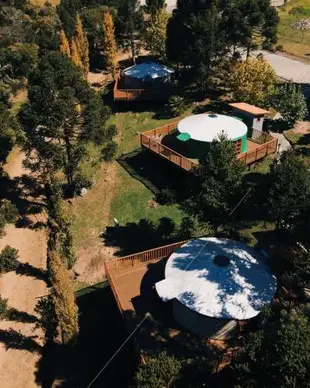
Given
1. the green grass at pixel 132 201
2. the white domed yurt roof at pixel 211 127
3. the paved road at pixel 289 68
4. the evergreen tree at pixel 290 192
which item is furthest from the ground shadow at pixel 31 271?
the paved road at pixel 289 68

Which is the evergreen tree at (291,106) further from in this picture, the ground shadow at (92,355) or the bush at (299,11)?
the bush at (299,11)

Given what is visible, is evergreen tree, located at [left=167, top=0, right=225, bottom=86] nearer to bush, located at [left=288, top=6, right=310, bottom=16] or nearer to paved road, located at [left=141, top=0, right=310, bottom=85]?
paved road, located at [left=141, top=0, right=310, bottom=85]

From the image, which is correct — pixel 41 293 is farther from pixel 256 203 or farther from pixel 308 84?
pixel 308 84

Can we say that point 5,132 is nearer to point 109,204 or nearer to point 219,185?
point 109,204

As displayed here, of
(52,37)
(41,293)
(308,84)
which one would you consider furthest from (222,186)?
(52,37)


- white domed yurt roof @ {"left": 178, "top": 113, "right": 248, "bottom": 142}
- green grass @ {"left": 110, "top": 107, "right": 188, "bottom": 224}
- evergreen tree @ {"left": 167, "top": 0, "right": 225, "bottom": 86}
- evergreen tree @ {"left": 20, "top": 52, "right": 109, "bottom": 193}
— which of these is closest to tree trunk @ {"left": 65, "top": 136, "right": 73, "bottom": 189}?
evergreen tree @ {"left": 20, "top": 52, "right": 109, "bottom": 193}
